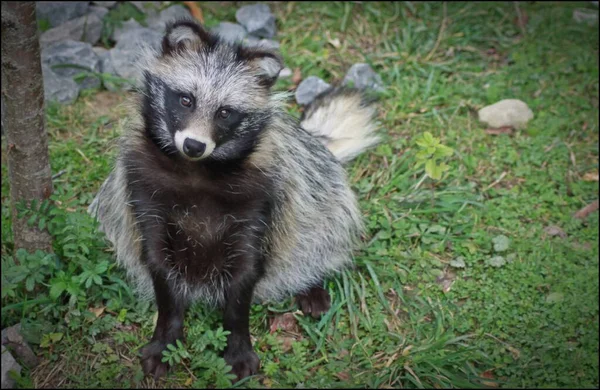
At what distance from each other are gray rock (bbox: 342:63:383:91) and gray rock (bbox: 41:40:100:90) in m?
2.03

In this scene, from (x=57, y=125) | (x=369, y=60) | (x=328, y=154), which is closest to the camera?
(x=328, y=154)

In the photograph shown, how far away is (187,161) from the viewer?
3492mm

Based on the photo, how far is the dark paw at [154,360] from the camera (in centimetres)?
372

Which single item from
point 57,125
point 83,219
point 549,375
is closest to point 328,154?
point 83,219

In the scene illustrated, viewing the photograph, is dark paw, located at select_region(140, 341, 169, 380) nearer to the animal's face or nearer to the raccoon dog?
the raccoon dog

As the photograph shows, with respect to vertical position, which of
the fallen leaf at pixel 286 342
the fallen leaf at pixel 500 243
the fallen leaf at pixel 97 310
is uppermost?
the fallen leaf at pixel 500 243

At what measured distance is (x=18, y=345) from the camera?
3.59 m

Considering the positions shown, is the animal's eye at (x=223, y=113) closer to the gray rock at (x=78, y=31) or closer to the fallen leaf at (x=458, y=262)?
the fallen leaf at (x=458, y=262)

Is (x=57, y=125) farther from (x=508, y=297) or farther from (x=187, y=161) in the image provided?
(x=508, y=297)

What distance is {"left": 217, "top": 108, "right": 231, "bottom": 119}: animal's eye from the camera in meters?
3.40

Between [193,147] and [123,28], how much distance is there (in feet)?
11.0

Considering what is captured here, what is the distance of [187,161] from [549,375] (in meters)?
2.18

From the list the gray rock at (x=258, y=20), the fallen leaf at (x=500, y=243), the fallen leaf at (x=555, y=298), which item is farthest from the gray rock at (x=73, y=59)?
the fallen leaf at (x=555, y=298)

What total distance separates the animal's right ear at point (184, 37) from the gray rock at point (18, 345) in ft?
5.30
